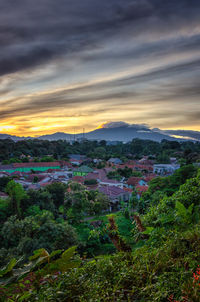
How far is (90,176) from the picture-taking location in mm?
31516

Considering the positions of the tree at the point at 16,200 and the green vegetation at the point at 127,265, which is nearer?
the green vegetation at the point at 127,265

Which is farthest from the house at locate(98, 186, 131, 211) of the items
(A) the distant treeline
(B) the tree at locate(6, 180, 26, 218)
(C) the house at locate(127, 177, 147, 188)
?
(A) the distant treeline

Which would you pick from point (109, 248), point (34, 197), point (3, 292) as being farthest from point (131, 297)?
point (34, 197)

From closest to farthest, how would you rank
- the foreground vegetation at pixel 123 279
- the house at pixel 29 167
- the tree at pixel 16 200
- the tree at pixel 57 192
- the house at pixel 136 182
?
the foreground vegetation at pixel 123 279 → the tree at pixel 16 200 → the tree at pixel 57 192 → the house at pixel 136 182 → the house at pixel 29 167

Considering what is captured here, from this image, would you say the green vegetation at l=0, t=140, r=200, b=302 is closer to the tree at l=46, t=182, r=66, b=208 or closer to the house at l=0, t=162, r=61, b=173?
the tree at l=46, t=182, r=66, b=208

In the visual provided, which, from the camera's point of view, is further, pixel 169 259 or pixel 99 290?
pixel 169 259

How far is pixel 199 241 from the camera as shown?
2.54m

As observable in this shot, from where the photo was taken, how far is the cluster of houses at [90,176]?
74.5ft

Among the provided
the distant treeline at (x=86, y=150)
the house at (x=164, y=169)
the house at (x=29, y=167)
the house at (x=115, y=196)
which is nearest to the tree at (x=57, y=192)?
the house at (x=115, y=196)

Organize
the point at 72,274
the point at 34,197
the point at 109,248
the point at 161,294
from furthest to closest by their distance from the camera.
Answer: the point at 34,197 → the point at 109,248 → the point at 72,274 → the point at 161,294

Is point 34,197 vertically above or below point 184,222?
below

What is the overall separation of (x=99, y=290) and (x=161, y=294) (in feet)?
1.58

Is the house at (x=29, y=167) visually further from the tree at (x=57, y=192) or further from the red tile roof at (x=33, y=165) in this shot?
the tree at (x=57, y=192)

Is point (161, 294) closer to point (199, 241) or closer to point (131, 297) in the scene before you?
point (131, 297)
